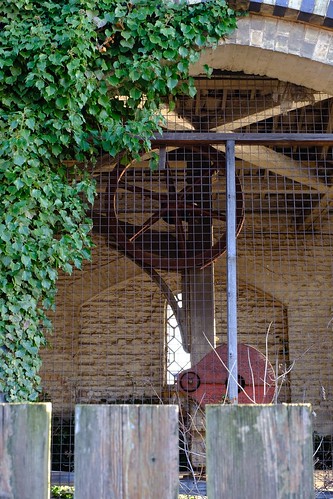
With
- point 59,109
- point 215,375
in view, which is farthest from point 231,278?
point 59,109

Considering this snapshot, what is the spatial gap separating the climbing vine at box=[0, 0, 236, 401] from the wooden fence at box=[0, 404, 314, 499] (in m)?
3.11

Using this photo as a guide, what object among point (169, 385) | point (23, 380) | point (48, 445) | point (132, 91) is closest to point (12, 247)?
point (23, 380)

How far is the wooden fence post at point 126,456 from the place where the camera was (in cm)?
142

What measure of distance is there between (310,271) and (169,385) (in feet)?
9.18

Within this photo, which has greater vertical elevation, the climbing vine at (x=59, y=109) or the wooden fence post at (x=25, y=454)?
the climbing vine at (x=59, y=109)

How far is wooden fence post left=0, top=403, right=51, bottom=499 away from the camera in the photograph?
143cm

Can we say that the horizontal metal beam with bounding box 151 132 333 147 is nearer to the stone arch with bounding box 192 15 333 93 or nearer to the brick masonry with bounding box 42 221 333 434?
the stone arch with bounding box 192 15 333 93

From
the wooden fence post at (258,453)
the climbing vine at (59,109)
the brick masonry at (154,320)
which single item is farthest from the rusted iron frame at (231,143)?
the brick masonry at (154,320)

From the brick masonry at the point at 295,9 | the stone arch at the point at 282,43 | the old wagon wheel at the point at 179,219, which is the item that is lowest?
the old wagon wheel at the point at 179,219

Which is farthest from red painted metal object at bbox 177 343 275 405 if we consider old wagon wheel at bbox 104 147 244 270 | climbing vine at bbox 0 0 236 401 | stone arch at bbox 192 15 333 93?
stone arch at bbox 192 15 333 93

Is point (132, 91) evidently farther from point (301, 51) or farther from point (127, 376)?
point (127, 376)

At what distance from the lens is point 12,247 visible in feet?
14.8

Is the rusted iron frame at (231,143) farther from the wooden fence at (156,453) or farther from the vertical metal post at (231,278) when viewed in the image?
the wooden fence at (156,453)

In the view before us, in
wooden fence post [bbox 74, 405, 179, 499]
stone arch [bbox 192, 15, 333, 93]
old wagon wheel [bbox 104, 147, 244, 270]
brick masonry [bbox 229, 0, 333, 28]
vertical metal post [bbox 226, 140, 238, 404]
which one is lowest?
wooden fence post [bbox 74, 405, 179, 499]
